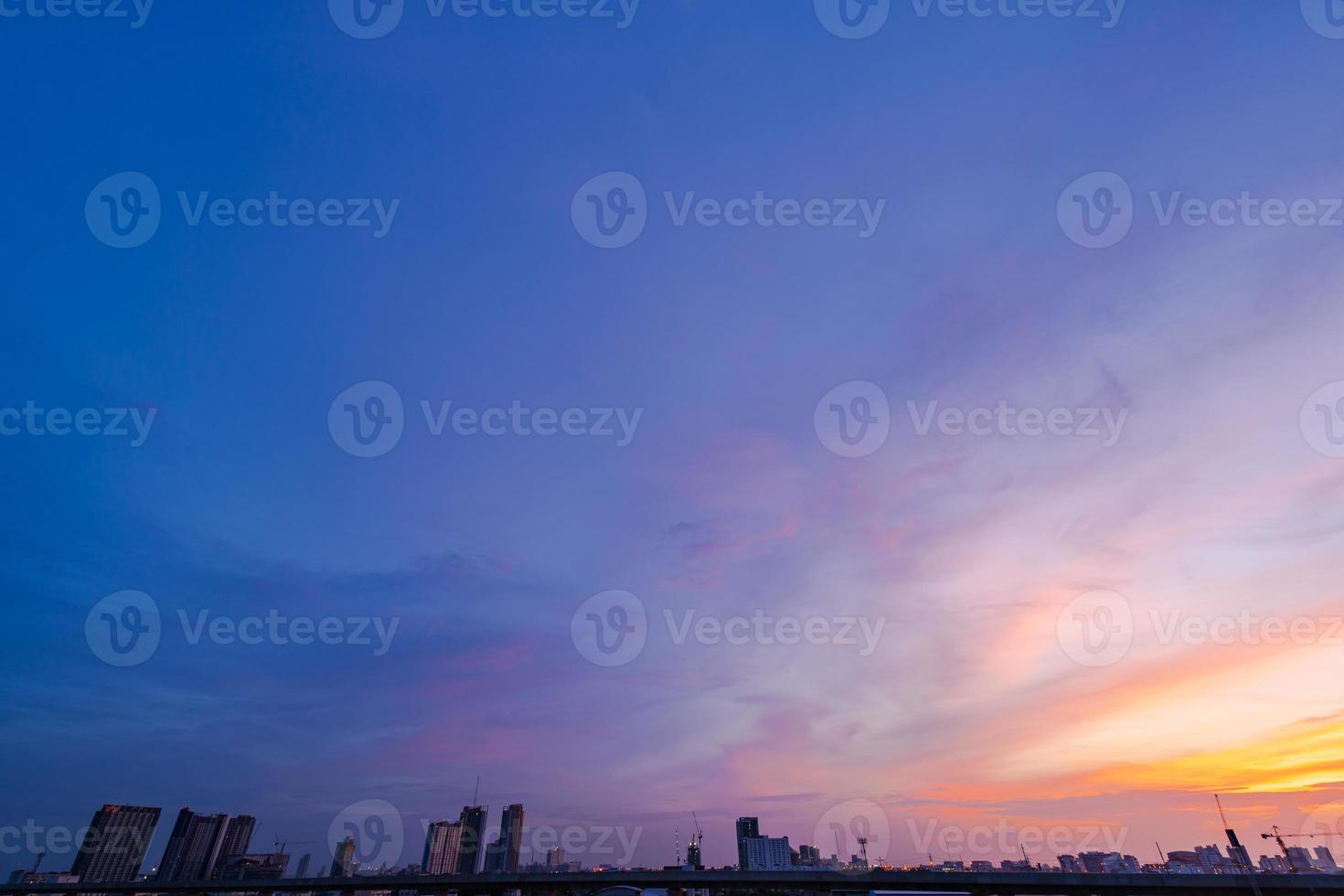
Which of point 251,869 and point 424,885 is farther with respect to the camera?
point 251,869

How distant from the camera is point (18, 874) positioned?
617 ft

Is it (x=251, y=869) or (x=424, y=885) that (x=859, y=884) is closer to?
(x=424, y=885)

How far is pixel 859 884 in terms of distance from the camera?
8619cm

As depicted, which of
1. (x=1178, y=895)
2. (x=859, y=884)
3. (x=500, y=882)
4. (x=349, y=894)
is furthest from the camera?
(x=349, y=894)

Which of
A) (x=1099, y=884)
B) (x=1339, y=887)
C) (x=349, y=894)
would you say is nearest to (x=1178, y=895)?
(x=1099, y=884)

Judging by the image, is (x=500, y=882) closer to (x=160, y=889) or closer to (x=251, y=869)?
(x=160, y=889)

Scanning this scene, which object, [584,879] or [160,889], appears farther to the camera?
[160,889]

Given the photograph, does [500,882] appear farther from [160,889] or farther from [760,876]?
[160,889]

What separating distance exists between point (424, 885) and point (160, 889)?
52846mm

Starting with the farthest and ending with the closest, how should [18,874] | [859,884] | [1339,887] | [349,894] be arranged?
[18,874] < [349,894] < [859,884] < [1339,887]

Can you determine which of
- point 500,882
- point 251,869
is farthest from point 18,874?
point 500,882

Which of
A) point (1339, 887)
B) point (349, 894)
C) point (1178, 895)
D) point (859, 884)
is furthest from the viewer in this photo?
point (349, 894)

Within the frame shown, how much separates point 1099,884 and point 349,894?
131 m

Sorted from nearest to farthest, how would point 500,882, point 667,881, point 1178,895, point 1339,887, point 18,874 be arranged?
point 1339,887 < point 1178,895 < point 500,882 < point 667,881 < point 18,874
